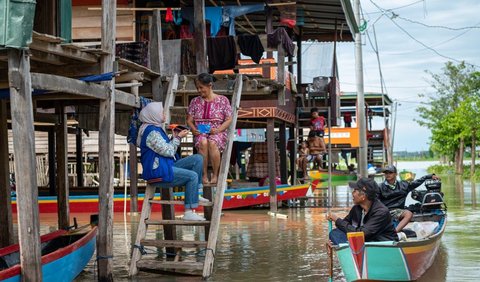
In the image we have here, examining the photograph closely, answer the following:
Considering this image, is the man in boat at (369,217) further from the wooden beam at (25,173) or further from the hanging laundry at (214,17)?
the hanging laundry at (214,17)

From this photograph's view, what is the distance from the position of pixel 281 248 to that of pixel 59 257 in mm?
5641

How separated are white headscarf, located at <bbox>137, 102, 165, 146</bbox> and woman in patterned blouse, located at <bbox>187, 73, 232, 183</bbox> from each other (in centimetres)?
63

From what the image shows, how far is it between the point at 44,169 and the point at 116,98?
679 inches

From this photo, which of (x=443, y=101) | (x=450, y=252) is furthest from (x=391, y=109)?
(x=450, y=252)

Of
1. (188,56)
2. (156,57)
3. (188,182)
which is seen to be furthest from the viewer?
(188,56)

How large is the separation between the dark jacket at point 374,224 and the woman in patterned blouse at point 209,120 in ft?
7.18

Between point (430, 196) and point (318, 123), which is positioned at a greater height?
point (318, 123)

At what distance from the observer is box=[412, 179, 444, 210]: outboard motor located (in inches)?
504

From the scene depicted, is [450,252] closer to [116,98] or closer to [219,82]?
[219,82]

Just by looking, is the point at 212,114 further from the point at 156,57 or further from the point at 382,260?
the point at 382,260

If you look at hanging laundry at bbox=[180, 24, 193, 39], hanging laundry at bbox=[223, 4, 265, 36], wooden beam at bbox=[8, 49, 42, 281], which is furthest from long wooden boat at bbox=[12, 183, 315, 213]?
wooden beam at bbox=[8, 49, 42, 281]

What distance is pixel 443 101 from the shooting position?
53.2 m

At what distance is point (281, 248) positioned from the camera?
13727mm

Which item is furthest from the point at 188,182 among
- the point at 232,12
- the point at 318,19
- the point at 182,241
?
the point at 318,19
